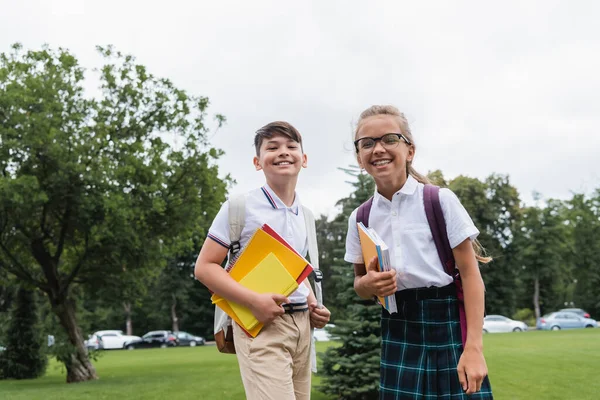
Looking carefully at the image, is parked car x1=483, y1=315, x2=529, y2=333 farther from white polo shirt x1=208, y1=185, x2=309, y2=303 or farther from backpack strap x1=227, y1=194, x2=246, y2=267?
backpack strap x1=227, y1=194, x2=246, y2=267

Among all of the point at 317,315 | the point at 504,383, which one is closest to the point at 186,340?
the point at 504,383

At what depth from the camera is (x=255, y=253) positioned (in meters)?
3.06

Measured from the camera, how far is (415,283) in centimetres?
272

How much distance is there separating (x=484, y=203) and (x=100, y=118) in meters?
36.5

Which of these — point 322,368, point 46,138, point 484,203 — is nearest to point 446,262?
point 322,368

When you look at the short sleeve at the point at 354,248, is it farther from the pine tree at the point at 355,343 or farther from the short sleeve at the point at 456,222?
the pine tree at the point at 355,343

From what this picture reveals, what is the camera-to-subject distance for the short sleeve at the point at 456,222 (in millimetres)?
2594

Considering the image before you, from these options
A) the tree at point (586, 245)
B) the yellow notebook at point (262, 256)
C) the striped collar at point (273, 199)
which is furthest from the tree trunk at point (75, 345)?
the tree at point (586, 245)

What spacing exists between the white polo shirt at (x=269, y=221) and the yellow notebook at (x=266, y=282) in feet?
0.73

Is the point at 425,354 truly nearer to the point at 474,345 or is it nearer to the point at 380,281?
the point at 474,345

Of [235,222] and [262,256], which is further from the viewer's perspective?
[235,222]

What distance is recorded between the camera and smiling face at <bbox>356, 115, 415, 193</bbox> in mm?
2828

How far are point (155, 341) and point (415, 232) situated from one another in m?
46.5

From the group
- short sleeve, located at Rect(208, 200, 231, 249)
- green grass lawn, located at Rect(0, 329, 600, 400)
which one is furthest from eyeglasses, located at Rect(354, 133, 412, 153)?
green grass lawn, located at Rect(0, 329, 600, 400)
